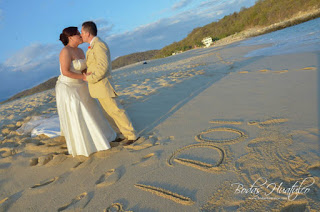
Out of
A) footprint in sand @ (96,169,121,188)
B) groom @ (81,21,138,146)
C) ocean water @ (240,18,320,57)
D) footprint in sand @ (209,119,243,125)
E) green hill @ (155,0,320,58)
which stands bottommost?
footprint in sand @ (209,119,243,125)

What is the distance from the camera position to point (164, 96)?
6.06 m

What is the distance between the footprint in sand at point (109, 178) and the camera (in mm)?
2385

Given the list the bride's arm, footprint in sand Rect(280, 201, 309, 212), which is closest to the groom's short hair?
the bride's arm

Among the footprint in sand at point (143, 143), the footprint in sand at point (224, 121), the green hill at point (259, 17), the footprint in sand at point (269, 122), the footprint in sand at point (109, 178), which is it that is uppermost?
the green hill at point (259, 17)

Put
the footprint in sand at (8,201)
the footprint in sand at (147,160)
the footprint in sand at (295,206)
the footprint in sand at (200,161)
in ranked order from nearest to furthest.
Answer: the footprint in sand at (295,206) < the footprint in sand at (200,161) < the footprint in sand at (8,201) < the footprint in sand at (147,160)

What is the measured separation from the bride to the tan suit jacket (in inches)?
8.8

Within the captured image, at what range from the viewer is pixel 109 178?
2.49 metres

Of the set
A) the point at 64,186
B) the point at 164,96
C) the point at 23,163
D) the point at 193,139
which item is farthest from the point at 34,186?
the point at 164,96

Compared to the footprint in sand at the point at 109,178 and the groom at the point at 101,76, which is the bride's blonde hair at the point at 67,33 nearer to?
the groom at the point at 101,76

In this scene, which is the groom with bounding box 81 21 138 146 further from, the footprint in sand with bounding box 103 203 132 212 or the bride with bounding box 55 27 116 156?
the footprint in sand with bounding box 103 203 132 212

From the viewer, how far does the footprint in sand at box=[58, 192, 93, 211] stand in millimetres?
2096

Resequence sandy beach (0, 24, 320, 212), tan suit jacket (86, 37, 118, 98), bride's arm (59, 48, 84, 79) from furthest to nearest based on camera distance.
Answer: bride's arm (59, 48, 84, 79)
tan suit jacket (86, 37, 118, 98)
sandy beach (0, 24, 320, 212)

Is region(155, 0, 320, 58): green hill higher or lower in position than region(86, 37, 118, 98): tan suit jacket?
higher

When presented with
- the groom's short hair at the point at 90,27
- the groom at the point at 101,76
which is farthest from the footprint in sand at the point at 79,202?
the groom's short hair at the point at 90,27
